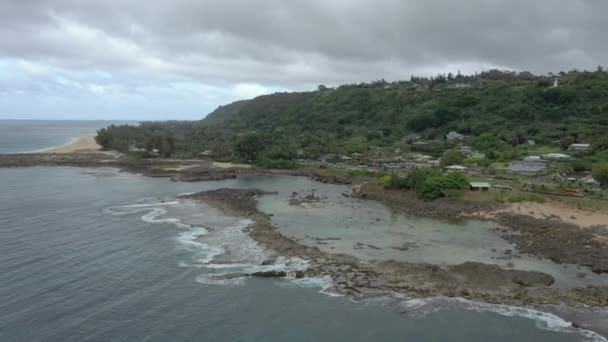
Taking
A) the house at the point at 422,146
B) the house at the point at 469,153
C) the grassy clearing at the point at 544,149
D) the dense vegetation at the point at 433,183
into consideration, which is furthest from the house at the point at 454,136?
the dense vegetation at the point at 433,183

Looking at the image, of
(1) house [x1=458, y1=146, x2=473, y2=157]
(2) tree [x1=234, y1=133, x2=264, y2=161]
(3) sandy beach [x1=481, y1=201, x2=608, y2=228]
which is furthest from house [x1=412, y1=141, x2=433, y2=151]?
(3) sandy beach [x1=481, y1=201, x2=608, y2=228]

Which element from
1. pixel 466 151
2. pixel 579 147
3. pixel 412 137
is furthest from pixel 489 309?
pixel 412 137

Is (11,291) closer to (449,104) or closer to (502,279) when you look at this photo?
(502,279)

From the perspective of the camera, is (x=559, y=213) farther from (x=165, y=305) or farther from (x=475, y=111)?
(x=475, y=111)

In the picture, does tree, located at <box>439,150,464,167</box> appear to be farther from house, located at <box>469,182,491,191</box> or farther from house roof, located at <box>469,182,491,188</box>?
house, located at <box>469,182,491,191</box>

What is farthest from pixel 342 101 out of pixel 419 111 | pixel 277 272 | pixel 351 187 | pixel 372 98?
pixel 277 272
